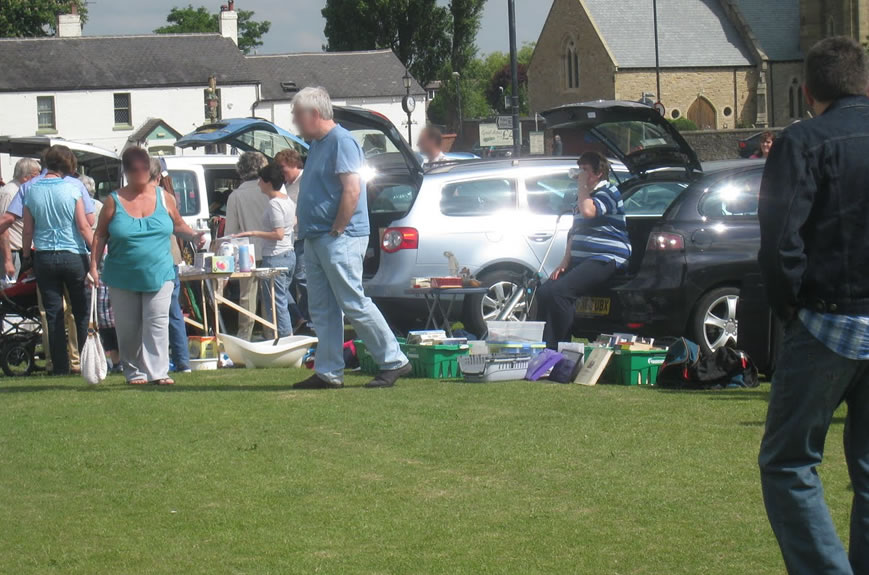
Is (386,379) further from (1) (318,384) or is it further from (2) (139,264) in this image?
(2) (139,264)

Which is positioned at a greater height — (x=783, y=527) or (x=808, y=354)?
(x=808, y=354)

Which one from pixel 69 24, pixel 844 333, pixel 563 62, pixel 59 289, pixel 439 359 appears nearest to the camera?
pixel 844 333

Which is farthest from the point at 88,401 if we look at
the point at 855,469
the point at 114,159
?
the point at 114,159

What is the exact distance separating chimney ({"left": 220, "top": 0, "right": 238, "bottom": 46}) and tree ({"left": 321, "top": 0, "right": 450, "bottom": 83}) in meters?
9.13

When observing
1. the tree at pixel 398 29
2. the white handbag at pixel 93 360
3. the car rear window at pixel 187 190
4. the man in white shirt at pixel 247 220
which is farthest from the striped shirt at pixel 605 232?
the tree at pixel 398 29

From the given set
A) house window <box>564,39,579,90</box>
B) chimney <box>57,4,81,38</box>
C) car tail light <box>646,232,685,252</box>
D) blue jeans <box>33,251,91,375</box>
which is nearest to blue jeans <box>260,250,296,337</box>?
blue jeans <box>33,251,91,375</box>

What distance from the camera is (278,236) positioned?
12.4 metres

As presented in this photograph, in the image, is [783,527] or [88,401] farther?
[88,401]

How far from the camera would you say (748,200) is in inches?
423

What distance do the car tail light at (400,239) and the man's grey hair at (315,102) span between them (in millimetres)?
3184

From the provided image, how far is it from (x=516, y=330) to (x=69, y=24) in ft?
225

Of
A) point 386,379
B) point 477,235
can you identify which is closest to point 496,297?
point 477,235

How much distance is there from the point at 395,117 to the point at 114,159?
5934 cm

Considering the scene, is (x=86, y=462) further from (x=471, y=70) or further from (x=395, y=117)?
(x=471, y=70)
